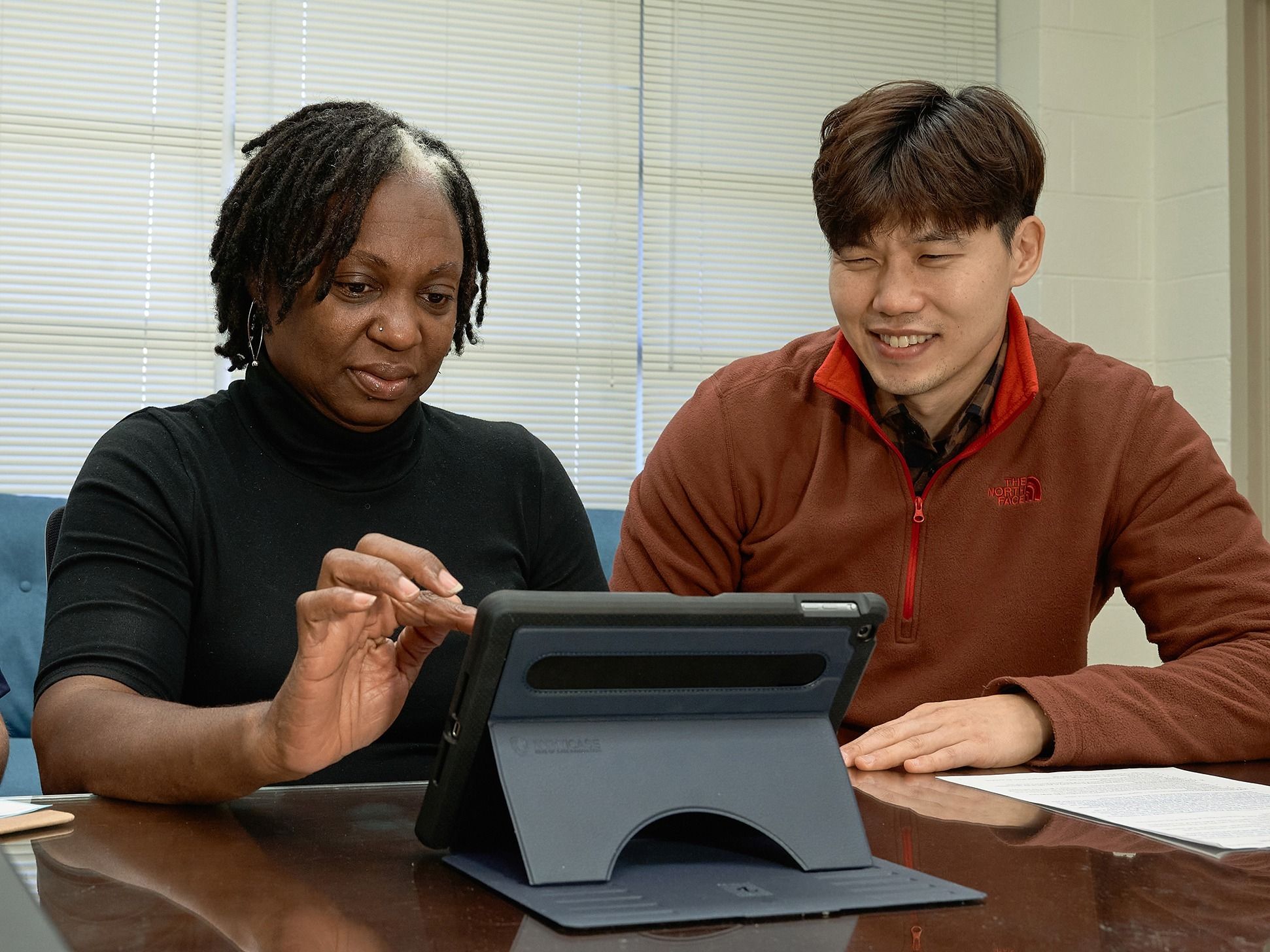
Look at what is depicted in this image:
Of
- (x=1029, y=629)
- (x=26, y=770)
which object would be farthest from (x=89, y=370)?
(x=1029, y=629)

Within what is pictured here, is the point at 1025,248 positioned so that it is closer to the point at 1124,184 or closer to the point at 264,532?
the point at 264,532

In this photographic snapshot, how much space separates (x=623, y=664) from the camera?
0.69 m

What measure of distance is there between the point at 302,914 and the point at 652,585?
0.94m

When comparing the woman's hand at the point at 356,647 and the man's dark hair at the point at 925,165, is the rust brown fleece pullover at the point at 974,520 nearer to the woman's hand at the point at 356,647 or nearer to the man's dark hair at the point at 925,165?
the man's dark hair at the point at 925,165

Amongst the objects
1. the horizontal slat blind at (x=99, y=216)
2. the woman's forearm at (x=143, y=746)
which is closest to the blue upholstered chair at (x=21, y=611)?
the horizontal slat blind at (x=99, y=216)

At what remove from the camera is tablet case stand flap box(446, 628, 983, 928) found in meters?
0.65

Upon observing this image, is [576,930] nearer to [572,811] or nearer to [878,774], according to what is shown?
[572,811]

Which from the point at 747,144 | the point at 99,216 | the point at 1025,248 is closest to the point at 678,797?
the point at 1025,248

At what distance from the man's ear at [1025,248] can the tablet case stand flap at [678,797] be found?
0.94 meters

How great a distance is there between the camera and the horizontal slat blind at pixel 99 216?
9.84 ft

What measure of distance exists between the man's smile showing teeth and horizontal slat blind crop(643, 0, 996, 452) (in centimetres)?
191

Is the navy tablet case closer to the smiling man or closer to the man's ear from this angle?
the smiling man

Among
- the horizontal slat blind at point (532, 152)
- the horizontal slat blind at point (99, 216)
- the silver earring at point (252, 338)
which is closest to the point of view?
the silver earring at point (252, 338)

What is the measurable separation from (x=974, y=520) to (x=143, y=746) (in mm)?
929
